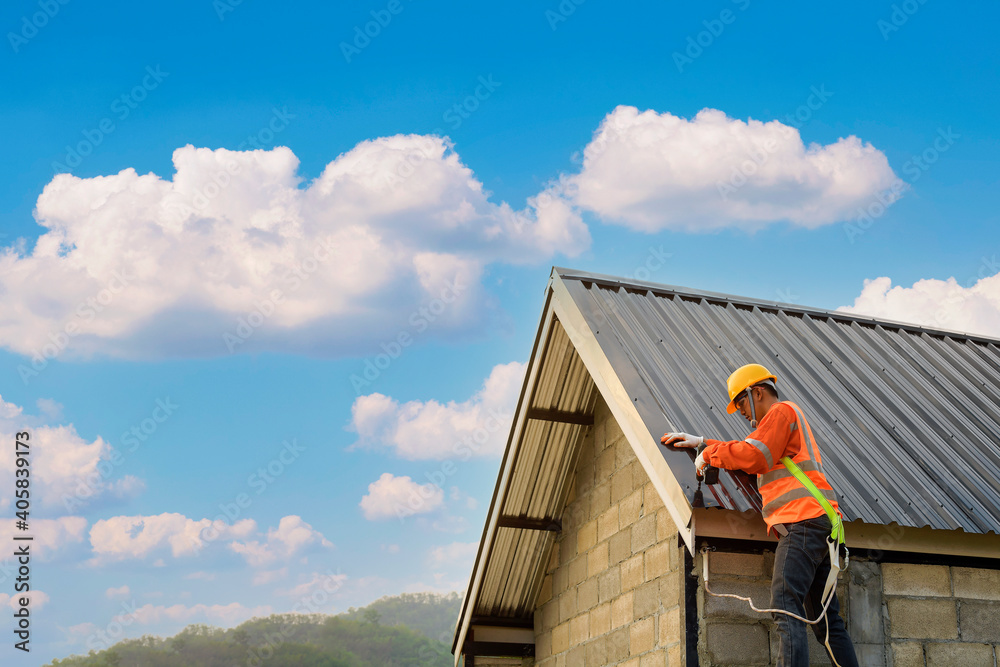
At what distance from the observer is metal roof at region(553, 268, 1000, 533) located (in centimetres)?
630

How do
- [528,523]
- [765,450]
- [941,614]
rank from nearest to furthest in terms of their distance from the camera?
[765,450], [941,614], [528,523]

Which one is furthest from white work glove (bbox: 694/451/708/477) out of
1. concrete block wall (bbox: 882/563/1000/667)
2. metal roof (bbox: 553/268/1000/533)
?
concrete block wall (bbox: 882/563/1000/667)

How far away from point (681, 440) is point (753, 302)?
419 cm

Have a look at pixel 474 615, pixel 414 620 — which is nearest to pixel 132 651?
pixel 414 620

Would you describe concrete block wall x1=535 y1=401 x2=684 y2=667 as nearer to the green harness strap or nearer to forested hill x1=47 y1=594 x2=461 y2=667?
the green harness strap

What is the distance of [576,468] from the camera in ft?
30.9

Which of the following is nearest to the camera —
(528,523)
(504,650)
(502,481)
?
(502,481)

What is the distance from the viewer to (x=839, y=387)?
797 centimetres

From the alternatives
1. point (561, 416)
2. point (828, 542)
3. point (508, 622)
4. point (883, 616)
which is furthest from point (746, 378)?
point (508, 622)

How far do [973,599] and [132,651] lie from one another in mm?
42965

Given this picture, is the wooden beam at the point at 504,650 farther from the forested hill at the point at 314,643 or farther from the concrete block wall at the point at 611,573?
the forested hill at the point at 314,643

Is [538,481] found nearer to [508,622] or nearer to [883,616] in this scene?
[508,622]

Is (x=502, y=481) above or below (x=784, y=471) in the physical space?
above

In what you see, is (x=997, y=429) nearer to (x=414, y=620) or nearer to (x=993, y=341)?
(x=993, y=341)
